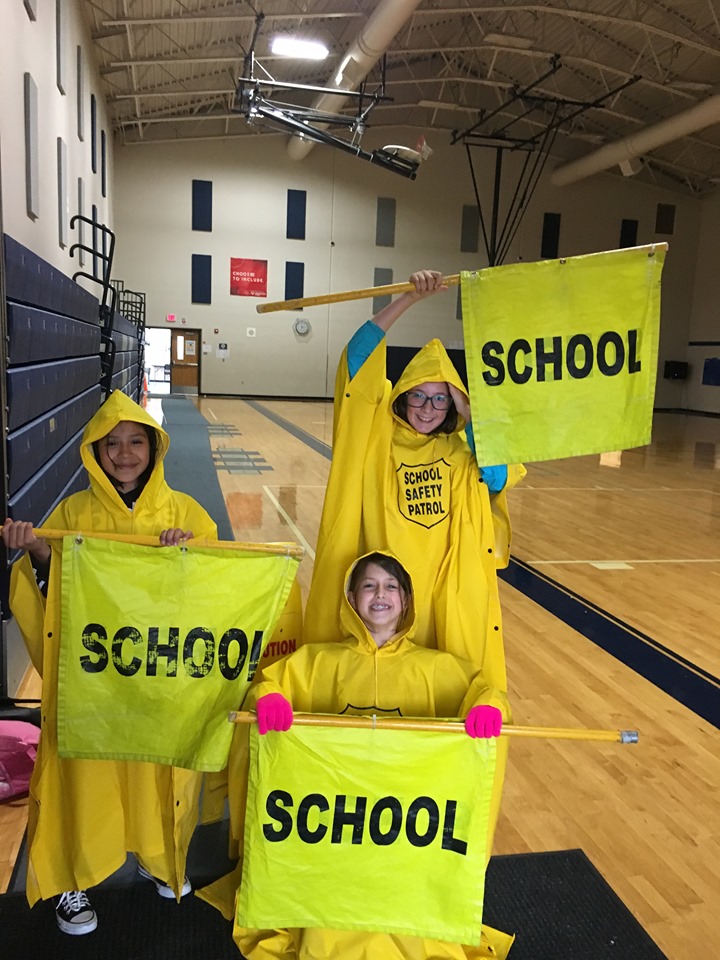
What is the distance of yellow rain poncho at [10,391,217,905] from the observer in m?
2.04

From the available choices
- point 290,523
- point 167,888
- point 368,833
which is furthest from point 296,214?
point 368,833

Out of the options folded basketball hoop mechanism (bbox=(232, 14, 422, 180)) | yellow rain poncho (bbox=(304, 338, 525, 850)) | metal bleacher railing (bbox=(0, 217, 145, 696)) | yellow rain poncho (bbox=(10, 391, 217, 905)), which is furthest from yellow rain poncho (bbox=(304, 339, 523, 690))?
folded basketball hoop mechanism (bbox=(232, 14, 422, 180))

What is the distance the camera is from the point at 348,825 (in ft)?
6.22

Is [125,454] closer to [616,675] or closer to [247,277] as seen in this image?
[616,675]

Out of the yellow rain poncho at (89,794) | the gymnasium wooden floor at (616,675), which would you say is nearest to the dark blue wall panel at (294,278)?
the gymnasium wooden floor at (616,675)

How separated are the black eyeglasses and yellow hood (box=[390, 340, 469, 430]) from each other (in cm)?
3

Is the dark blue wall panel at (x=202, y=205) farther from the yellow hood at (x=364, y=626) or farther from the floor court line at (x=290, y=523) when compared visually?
the yellow hood at (x=364, y=626)

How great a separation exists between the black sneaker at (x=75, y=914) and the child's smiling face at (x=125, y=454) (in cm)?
116

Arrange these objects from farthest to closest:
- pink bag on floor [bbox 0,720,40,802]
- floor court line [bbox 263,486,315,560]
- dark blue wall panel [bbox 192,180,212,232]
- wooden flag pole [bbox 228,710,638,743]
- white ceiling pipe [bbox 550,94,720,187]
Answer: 1. dark blue wall panel [bbox 192,180,212,232]
2. white ceiling pipe [bbox 550,94,720,187]
3. floor court line [bbox 263,486,315,560]
4. pink bag on floor [bbox 0,720,40,802]
5. wooden flag pole [bbox 228,710,638,743]

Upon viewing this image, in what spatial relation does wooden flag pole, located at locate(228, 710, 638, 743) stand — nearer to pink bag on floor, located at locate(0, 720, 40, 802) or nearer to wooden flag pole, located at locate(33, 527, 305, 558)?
wooden flag pole, located at locate(33, 527, 305, 558)

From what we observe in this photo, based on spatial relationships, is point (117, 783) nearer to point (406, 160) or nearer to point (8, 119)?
point (8, 119)

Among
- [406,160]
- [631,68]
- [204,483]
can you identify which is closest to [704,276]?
[631,68]

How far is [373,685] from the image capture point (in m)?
2.13

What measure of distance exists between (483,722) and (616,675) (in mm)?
2365
